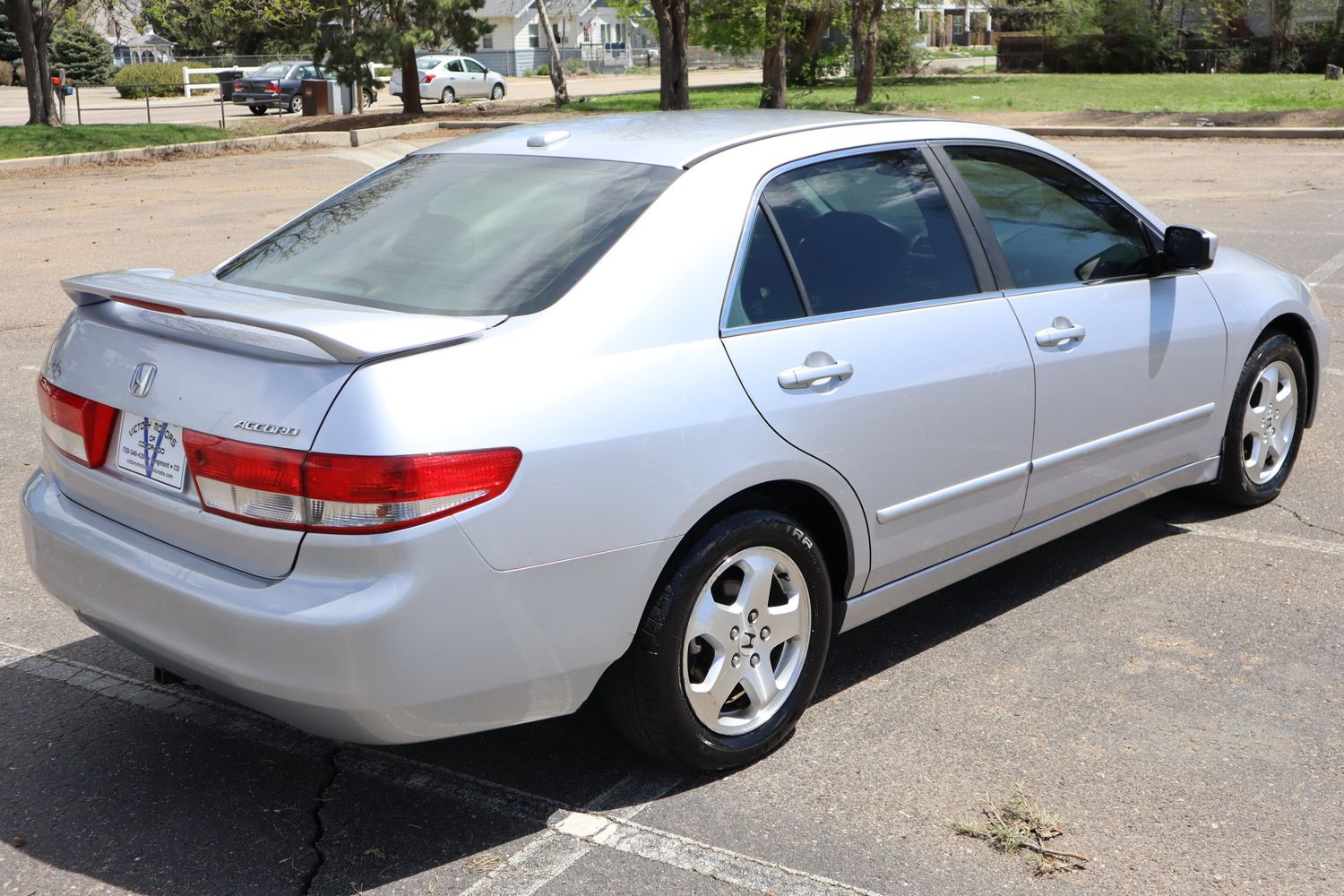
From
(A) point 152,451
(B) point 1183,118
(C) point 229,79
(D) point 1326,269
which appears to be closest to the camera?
(A) point 152,451

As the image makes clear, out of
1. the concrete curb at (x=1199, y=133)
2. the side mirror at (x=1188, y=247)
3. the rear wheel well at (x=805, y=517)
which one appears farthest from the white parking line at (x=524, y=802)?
the concrete curb at (x=1199, y=133)

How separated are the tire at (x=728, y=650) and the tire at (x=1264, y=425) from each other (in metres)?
2.42

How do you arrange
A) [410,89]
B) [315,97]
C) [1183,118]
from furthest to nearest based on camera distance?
[315,97], [410,89], [1183,118]

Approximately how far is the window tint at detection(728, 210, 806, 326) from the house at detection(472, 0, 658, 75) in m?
70.0

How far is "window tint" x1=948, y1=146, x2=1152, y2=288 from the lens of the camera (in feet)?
14.1

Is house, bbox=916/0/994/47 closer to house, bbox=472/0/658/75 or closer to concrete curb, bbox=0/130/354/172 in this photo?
house, bbox=472/0/658/75

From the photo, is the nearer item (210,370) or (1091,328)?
(210,370)

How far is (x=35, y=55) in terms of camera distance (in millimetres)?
26719

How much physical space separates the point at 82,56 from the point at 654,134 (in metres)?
64.0

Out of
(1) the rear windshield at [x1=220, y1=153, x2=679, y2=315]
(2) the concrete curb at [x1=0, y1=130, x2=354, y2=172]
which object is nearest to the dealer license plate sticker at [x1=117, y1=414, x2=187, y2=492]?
(1) the rear windshield at [x1=220, y1=153, x2=679, y2=315]

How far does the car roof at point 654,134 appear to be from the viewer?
3.76 metres

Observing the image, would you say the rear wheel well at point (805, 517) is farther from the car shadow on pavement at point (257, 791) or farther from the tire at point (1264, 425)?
the tire at point (1264, 425)

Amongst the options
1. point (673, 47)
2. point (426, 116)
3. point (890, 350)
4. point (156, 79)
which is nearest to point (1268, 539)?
point (890, 350)

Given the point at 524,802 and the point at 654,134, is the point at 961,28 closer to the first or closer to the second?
the point at 654,134
